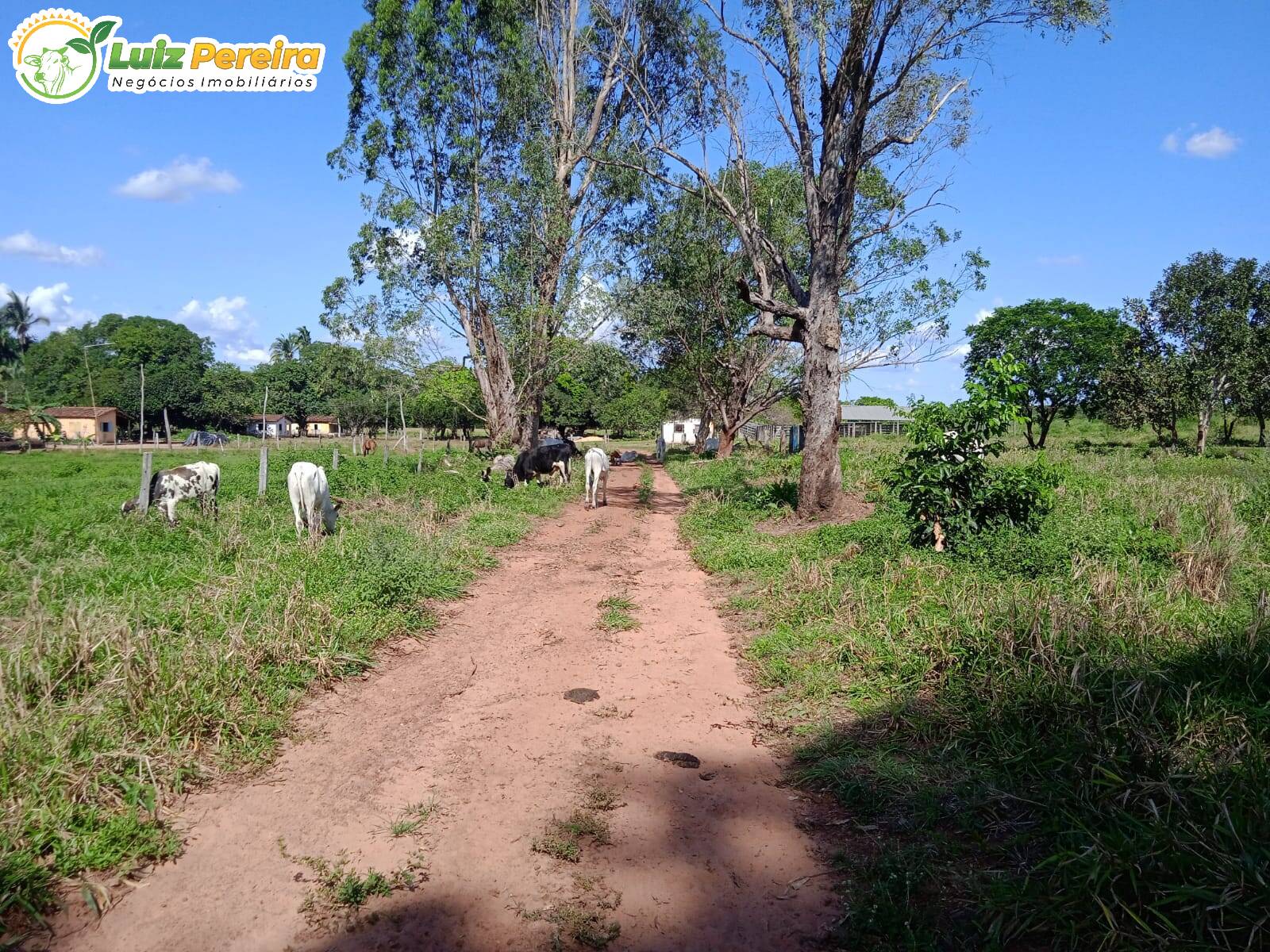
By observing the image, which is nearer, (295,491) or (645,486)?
(295,491)

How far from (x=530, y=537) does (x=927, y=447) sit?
6105 millimetres

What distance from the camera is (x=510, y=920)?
9.73ft

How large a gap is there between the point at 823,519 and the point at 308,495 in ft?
24.8

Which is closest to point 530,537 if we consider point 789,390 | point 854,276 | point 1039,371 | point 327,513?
point 327,513

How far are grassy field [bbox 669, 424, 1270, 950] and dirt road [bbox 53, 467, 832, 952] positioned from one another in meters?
0.44

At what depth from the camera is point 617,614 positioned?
724 cm

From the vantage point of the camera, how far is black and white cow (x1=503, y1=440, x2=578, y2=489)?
60.3ft

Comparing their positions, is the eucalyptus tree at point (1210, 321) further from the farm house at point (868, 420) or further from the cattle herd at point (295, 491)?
the farm house at point (868, 420)

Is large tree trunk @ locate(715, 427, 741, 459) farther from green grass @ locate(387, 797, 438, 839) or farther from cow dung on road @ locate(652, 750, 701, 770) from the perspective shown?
green grass @ locate(387, 797, 438, 839)

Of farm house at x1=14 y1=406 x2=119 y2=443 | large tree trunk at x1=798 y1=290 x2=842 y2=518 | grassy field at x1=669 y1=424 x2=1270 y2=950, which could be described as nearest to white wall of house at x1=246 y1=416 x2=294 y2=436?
farm house at x1=14 y1=406 x2=119 y2=443

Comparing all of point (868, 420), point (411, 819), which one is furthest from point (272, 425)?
point (411, 819)

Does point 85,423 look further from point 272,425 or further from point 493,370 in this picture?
point 493,370

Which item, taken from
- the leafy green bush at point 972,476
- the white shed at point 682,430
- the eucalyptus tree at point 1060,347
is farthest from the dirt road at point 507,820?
the white shed at point 682,430

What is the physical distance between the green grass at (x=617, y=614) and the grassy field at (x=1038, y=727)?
3.81ft
